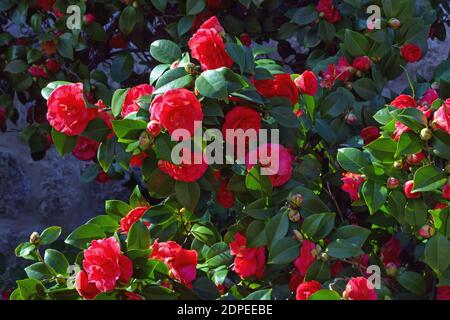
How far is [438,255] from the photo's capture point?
4.15ft

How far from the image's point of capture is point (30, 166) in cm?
263

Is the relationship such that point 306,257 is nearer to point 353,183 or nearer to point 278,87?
point 353,183

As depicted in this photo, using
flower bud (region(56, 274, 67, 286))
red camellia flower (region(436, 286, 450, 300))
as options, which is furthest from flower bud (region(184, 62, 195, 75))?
red camellia flower (region(436, 286, 450, 300))

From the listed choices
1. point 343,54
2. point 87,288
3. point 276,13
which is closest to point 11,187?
point 276,13

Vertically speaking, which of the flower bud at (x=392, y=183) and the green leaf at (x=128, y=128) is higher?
the green leaf at (x=128, y=128)

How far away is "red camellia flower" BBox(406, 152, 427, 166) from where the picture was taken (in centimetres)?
132

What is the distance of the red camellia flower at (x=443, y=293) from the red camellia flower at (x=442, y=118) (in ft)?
0.92

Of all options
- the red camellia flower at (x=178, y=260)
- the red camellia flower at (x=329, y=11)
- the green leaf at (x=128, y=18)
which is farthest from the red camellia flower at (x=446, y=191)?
the green leaf at (x=128, y=18)

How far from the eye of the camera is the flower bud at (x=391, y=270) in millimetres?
1393

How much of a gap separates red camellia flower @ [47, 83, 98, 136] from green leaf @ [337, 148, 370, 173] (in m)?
0.47

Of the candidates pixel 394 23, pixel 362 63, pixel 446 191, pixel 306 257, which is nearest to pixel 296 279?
pixel 306 257

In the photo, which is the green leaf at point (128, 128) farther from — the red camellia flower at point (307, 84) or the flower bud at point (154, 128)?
the red camellia flower at point (307, 84)

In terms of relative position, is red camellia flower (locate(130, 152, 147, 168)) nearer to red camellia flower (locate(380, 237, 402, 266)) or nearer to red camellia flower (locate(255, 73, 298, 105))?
red camellia flower (locate(255, 73, 298, 105))
